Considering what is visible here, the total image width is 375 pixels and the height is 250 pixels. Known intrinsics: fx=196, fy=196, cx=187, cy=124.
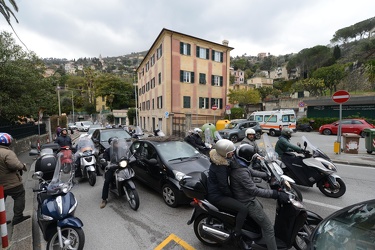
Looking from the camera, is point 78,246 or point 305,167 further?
point 305,167

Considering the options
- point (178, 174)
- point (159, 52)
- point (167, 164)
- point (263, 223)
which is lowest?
point (263, 223)

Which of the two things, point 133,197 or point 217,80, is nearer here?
point 133,197

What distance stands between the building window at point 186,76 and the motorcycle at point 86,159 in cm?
1927

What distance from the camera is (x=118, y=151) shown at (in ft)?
15.8

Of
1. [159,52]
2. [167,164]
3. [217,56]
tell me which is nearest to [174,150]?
[167,164]

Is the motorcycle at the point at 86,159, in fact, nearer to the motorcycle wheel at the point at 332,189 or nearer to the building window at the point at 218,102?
the motorcycle wheel at the point at 332,189

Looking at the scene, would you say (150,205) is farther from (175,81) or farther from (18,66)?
(175,81)

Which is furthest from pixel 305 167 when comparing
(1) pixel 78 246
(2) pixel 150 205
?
(1) pixel 78 246

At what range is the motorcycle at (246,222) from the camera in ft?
8.57

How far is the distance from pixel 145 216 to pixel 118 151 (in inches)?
65.5

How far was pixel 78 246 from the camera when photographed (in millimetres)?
2906

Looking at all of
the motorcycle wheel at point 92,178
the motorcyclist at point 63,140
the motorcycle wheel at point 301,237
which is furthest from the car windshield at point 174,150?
the motorcyclist at point 63,140

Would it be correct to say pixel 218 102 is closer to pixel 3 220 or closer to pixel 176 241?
pixel 176 241

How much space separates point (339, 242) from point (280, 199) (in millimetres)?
860
